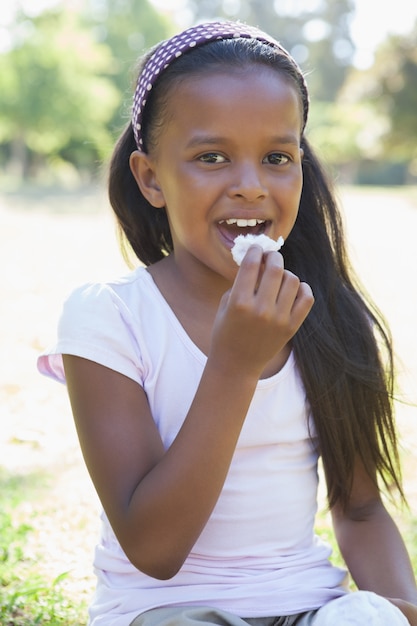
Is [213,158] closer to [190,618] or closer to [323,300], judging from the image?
[323,300]

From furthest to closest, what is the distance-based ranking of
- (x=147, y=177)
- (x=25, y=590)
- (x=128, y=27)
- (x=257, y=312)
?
(x=128, y=27) < (x=25, y=590) < (x=147, y=177) < (x=257, y=312)

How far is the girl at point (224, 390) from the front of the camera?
161cm

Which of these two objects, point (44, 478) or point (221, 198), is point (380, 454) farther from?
point (44, 478)

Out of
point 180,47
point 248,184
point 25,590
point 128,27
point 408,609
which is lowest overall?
point 25,590

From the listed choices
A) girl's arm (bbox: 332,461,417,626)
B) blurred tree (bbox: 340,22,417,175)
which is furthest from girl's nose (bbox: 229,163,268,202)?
blurred tree (bbox: 340,22,417,175)

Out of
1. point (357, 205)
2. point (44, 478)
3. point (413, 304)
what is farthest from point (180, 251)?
point (357, 205)

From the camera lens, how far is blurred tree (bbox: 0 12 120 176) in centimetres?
3147

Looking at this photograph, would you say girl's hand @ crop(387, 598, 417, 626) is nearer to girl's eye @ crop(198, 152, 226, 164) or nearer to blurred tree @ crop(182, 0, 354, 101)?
girl's eye @ crop(198, 152, 226, 164)

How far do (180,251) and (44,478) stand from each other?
2.04 metres

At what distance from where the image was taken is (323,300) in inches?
87.5

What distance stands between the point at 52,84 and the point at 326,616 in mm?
32143

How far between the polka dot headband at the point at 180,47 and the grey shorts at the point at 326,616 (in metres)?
1.14

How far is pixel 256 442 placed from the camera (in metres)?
1.95

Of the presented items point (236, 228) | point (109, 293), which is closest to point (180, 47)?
point (236, 228)
